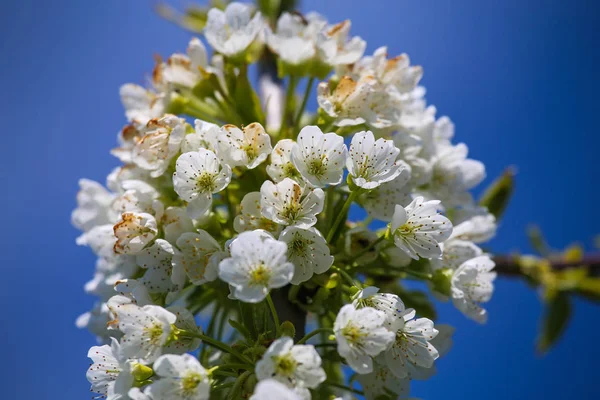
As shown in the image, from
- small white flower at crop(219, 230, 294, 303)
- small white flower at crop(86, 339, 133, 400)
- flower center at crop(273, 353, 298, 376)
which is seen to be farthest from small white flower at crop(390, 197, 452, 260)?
small white flower at crop(86, 339, 133, 400)

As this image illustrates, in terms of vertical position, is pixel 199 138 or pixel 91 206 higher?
pixel 199 138

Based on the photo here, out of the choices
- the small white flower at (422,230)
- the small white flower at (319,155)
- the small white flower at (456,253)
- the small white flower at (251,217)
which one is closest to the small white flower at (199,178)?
the small white flower at (251,217)

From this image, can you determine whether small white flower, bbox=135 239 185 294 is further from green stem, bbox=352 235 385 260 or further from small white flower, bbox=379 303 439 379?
small white flower, bbox=379 303 439 379

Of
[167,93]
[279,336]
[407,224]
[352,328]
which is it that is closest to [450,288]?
[407,224]

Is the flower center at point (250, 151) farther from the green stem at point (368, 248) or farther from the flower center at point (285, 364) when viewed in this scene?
the flower center at point (285, 364)

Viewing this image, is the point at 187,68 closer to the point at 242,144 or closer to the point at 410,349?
the point at 242,144

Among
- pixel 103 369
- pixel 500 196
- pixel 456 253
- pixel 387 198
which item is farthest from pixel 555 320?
pixel 103 369
